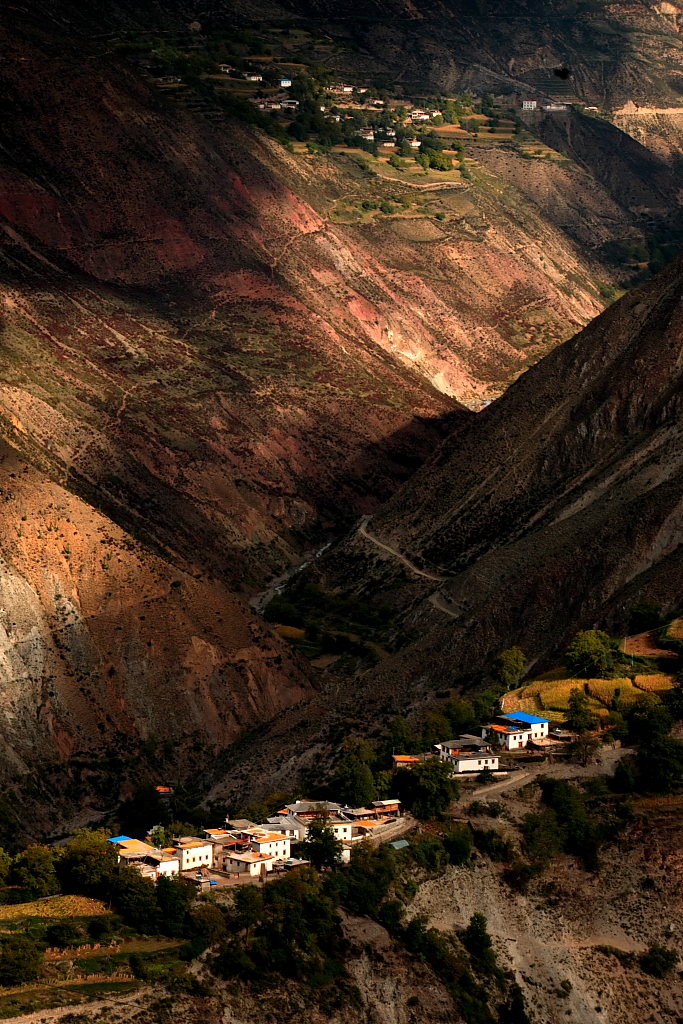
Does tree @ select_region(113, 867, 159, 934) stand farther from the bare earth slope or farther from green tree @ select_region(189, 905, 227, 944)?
the bare earth slope

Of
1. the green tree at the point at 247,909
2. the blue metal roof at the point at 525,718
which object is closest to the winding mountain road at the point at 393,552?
the blue metal roof at the point at 525,718

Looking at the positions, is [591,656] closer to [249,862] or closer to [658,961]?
[658,961]

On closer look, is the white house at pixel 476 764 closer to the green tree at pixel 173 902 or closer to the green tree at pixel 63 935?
the green tree at pixel 173 902

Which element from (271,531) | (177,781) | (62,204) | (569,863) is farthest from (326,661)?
(62,204)

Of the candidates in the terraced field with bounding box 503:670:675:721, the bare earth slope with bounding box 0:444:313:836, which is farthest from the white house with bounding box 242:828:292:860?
the bare earth slope with bounding box 0:444:313:836

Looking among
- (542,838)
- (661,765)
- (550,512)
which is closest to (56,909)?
(542,838)

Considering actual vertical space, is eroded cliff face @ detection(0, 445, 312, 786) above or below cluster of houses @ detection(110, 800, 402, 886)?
above
